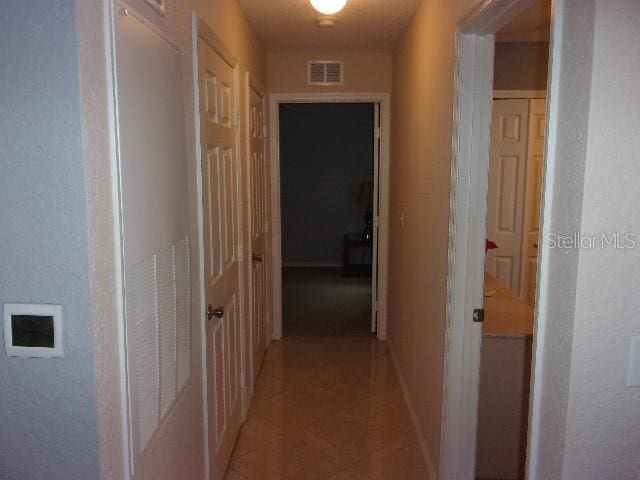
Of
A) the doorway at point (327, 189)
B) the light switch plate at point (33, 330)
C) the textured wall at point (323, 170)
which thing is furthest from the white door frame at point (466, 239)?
the textured wall at point (323, 170)

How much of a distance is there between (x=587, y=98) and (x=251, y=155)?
258 cm

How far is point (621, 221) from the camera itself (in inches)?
43.4

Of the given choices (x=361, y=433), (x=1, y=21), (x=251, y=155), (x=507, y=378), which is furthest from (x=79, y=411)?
(x=251, y=155)

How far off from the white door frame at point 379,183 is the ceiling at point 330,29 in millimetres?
374

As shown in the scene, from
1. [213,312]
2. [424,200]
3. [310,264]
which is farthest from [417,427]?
[310,264]

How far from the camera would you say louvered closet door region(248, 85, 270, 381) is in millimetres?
3523

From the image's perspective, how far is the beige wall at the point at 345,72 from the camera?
4276 millimetres

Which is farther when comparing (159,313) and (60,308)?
(159,313)

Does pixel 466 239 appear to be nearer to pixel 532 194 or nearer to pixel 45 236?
pixel 45 236

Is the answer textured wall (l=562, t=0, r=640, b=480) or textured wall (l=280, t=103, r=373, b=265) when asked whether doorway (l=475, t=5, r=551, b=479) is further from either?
textured wall (l=280, t=103, r=373, b=265)

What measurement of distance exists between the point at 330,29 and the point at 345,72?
79 centimetres

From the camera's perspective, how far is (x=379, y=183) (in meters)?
4.44

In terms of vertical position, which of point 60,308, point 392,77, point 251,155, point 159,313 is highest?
point 392,77

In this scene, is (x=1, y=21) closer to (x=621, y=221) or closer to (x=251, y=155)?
(x=621, y=221)
